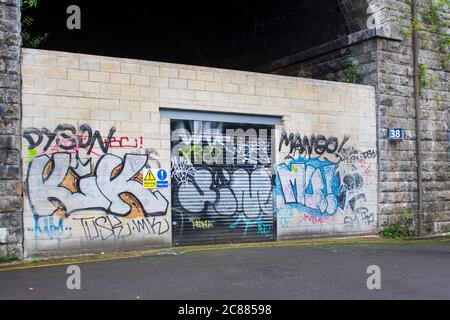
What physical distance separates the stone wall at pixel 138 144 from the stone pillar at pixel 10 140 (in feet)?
0.53

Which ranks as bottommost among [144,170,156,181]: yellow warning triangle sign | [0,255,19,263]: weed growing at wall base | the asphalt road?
the asphalt road

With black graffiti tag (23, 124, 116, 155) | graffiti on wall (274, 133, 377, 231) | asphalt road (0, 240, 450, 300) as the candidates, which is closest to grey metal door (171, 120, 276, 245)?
graffiti on wall (274, 133, 377, 231)

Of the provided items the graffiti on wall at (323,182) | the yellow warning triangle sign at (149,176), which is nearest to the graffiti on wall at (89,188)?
the yellow warning triangle sign at (149,176)

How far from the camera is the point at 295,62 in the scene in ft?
51.1

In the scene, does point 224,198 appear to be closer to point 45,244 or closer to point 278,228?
point 278,228

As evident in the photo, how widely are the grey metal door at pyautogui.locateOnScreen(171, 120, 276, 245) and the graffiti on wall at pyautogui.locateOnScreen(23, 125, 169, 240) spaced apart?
1.85 feet

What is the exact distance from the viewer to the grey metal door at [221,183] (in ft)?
36.8

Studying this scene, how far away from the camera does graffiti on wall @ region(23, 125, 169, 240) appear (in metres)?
9.76

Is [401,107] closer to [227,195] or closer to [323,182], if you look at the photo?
[323,182]

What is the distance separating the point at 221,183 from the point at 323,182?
2.64m

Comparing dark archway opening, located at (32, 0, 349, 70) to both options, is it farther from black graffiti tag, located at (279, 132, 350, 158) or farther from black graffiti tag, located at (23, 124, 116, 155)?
black graffiti tag, located at (23, 124, 116, 155)

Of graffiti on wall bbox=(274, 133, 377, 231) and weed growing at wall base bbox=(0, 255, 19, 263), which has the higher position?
graffiti on wall bbox=(274, 133, 377, 231)

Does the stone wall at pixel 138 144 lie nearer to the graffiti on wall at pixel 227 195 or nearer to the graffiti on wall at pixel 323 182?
the graffiti on wall at pixel 323 182

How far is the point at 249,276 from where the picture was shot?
7.99 meters
